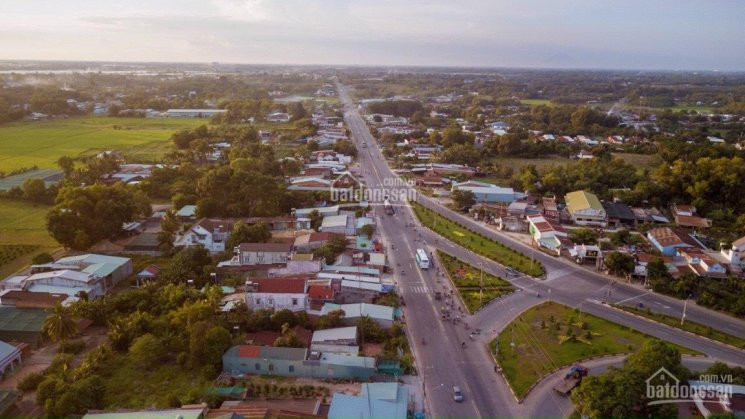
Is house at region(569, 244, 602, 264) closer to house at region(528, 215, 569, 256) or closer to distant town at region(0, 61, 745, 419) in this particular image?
distant town at region(0, 61, 745, 419)

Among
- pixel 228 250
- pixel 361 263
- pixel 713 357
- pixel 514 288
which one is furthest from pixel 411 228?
pixel 713 357

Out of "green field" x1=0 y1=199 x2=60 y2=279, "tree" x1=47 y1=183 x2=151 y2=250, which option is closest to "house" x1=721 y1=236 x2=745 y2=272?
"tree" x1=47 y1=183 x2=151 y2=250

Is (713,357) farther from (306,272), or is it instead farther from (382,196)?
(382,196)

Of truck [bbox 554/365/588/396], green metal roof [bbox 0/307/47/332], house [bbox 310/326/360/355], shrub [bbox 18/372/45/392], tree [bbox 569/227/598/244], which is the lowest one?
truck [bbox 554/365/588/396]

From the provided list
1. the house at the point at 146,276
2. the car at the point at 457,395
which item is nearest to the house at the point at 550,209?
the car at the point at 457,395

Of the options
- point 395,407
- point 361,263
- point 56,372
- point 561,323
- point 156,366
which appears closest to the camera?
point 395,407

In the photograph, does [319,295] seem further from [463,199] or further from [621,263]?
[463,199]
